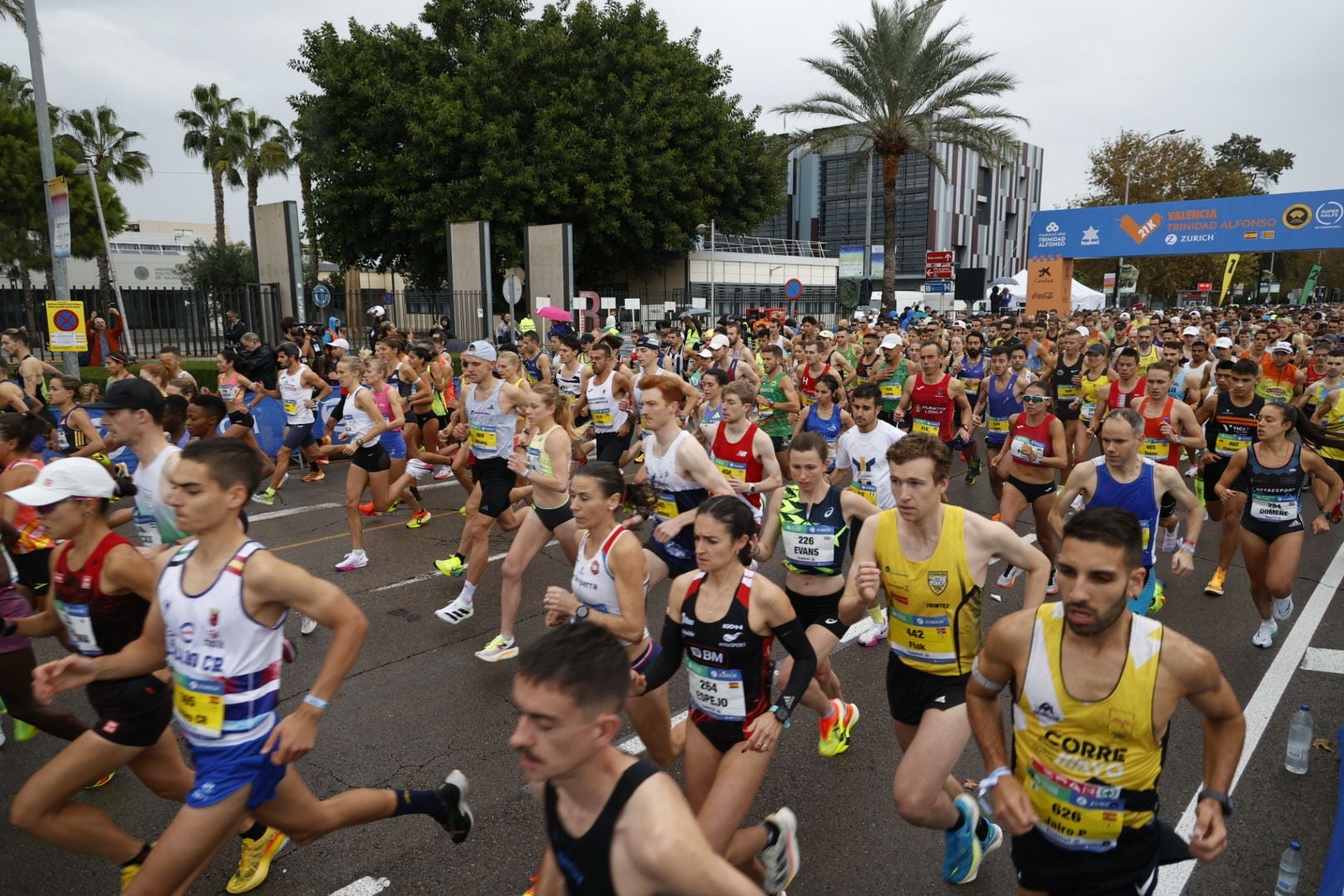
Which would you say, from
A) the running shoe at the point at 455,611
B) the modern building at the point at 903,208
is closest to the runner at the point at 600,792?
the running shoe at the point at 455,611

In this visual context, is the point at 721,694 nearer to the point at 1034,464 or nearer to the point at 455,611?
the point at 455,611

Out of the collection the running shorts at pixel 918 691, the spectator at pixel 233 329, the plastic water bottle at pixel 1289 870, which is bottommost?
the plastic water bottle at pixel 1289 870

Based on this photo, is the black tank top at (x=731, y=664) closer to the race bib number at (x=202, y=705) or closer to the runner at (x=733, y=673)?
the runner at (x=733, y=673)

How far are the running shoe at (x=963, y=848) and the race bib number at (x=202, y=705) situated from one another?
114 inches

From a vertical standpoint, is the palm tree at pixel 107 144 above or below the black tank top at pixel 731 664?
above

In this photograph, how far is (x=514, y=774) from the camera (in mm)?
4625

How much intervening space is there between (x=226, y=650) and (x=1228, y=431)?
8.38m

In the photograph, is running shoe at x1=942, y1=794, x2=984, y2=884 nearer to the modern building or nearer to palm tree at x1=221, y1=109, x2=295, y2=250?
palm tree at x1=221, y1=109, x2=295, y2=250

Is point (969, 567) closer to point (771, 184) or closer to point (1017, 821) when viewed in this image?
point (1017, 821)

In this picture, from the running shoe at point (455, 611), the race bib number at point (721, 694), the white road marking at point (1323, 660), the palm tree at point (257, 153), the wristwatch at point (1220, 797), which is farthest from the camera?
the palm tree at point (257, 153)

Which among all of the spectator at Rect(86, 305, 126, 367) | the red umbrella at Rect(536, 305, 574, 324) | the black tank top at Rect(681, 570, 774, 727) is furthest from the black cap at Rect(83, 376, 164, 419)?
the red umbrella at Rect(536, 305, 574, 324)

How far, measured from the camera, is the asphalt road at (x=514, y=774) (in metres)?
3.78

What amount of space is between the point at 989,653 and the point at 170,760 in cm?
326

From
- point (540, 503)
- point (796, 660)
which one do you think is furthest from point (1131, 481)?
point (540, 503)
